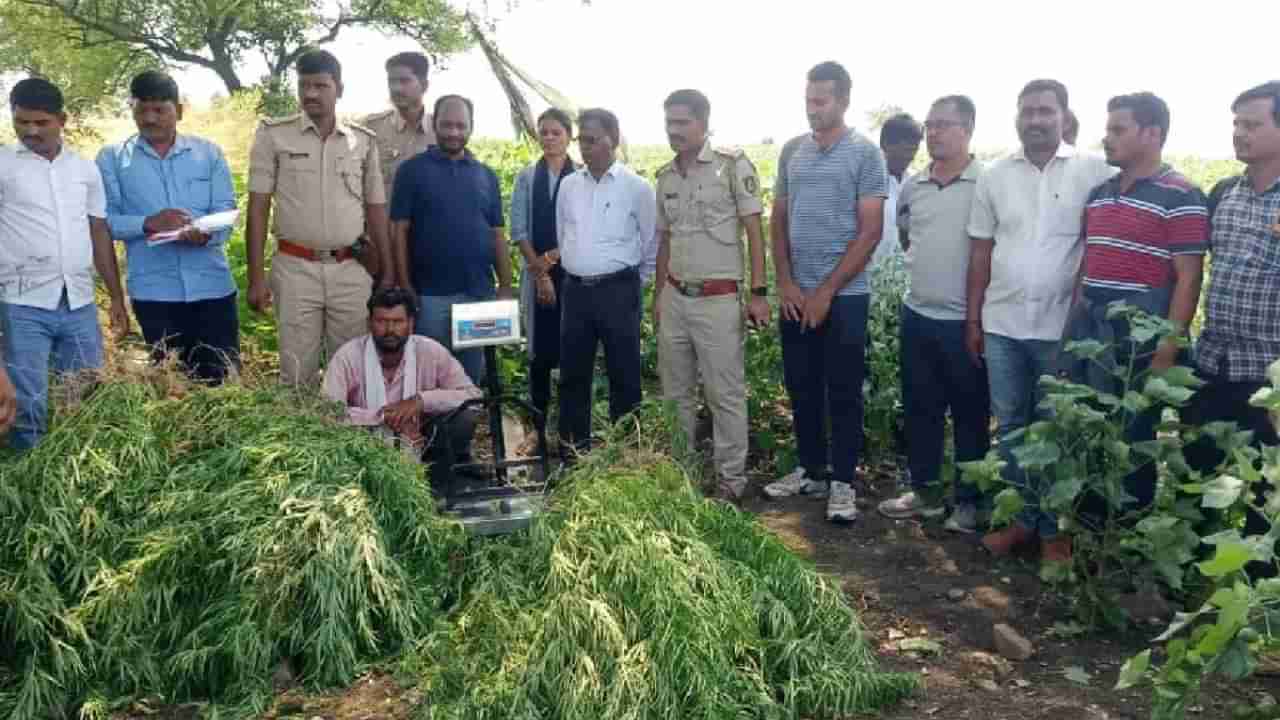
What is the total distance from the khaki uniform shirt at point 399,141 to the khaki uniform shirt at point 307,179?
2.08 feet

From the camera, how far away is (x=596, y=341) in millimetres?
6043

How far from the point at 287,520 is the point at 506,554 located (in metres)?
0.78

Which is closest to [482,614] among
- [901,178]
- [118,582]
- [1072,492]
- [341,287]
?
[118,582]

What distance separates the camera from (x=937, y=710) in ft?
12.2

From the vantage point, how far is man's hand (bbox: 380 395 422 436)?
5.02m

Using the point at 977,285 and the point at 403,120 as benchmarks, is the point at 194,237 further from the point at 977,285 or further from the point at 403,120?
the point at 977,285

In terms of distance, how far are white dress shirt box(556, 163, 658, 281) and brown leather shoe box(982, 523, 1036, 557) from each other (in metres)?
2.16

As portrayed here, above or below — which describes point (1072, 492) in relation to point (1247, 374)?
below

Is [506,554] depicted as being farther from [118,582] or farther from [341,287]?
[341,287]

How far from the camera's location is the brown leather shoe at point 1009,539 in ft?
Result: 16.8

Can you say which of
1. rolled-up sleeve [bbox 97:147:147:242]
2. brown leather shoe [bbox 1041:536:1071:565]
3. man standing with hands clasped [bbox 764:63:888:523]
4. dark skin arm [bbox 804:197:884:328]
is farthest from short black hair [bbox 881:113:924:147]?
rolled-up sleeve [bbox 97:147:147:242]

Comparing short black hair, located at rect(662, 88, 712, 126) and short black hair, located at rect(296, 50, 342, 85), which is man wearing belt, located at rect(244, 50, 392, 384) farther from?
short black hair, located at rect(662, 88, 712, 126)

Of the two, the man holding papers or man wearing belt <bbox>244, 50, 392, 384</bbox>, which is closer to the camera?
the man holding papers

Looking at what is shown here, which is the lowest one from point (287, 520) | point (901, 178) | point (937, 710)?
point (937, 710)
